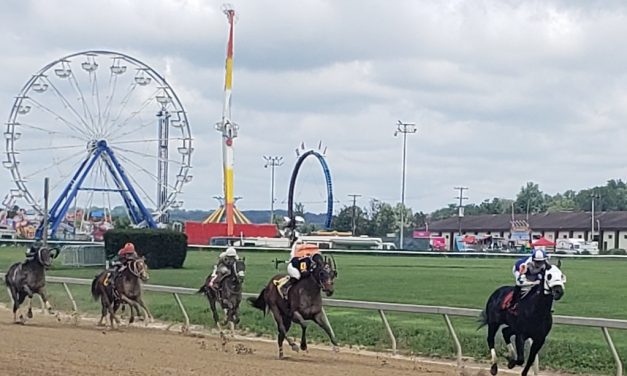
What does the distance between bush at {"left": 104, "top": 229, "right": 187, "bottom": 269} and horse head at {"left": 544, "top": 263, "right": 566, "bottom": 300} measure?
95.2ft

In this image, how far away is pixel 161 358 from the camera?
47.6 ft

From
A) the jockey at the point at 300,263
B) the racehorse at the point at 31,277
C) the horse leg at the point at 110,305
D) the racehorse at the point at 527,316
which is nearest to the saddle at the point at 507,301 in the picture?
the racehorse at the point at 527,316

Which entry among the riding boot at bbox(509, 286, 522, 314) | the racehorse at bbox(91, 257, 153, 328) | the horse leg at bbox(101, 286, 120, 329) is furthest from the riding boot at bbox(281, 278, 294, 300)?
Answer: the horse leg at bbox(101, 286, 120, 329)

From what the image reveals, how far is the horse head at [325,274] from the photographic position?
1453cm

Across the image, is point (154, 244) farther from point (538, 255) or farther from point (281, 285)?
point (538, 255)

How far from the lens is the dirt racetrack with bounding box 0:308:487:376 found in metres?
12.9

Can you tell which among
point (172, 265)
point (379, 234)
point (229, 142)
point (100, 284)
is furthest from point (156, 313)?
point (379, 234)

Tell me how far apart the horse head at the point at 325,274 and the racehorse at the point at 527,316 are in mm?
2338

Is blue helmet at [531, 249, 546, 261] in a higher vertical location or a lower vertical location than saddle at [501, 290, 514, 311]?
higher

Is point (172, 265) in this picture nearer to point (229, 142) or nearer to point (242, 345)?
point (242, 345)

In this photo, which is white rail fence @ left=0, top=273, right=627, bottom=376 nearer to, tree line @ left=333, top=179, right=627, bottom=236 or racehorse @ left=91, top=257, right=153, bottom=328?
racehorse @ left=91, top=257, right=153, bottom=328

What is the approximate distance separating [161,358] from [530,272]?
17.5 ft

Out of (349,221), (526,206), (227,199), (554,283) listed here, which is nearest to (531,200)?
(526,206)

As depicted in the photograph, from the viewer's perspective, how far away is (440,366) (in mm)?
14430
